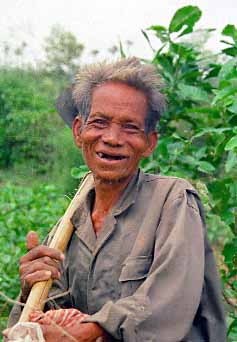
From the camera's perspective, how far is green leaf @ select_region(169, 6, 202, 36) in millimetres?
4160

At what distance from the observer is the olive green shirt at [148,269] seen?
7.54 ft

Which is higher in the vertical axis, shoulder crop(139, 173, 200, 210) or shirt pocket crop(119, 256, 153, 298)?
shoulder crop(139, 173, 200, 210)

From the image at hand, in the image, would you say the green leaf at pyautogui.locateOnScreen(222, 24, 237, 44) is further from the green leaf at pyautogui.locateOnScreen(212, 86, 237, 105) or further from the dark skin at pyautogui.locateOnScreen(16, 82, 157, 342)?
the dark skin at pyautogui.locateOnScreen(16, 82, 157, 342)

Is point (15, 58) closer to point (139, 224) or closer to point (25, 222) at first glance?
point (25, 222)

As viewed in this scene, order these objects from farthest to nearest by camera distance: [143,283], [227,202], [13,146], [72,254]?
[13,146], [227,202], [72,254], [143,283]

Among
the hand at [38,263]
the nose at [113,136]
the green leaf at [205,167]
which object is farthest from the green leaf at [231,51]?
the hand at [38,263]

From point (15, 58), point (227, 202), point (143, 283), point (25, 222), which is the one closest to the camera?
point (143, 283)

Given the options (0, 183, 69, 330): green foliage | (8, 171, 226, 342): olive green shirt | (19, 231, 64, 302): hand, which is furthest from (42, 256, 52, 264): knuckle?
(0, 183, 69, 330): green foliage

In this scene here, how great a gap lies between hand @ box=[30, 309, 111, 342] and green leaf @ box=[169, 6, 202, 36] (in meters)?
2.30

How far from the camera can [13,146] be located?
353 inches

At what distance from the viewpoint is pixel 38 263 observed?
247 cm

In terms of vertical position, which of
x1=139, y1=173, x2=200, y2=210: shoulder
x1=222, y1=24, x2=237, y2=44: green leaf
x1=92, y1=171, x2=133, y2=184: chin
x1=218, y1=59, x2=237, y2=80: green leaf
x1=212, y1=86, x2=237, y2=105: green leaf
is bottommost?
x1=139, y1=173, x2=200, y2=210: shoulder

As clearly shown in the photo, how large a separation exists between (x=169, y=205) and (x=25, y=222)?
12.3 ft

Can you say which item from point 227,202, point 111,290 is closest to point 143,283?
point 111,290
